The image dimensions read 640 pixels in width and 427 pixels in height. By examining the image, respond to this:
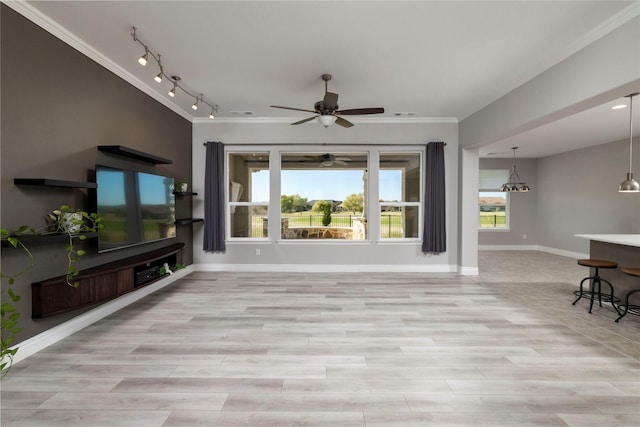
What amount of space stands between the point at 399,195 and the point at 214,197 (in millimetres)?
3540

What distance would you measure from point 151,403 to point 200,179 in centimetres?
413

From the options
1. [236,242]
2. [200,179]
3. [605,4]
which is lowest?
[236,242]

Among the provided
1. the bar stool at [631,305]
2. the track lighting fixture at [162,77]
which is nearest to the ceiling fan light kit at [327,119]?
the track lighting fixture at [162,77]

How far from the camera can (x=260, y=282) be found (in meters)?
4.60

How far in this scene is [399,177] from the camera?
5488 millimetres

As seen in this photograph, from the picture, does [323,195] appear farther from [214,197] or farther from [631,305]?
[631,305]

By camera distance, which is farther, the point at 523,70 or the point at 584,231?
the point at 584,231

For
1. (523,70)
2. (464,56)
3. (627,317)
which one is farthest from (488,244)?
(464,56)

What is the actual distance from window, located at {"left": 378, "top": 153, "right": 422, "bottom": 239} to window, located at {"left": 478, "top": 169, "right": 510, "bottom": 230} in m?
4.03

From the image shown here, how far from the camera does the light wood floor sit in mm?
1750

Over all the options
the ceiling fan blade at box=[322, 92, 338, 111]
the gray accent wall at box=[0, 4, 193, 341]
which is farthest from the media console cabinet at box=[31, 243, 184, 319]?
the ceiling fan blade at box=[322, 92, 338, 111]

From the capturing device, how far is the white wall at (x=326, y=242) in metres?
5.25

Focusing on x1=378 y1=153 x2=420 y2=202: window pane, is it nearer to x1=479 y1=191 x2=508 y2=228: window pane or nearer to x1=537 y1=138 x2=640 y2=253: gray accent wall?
x1=479 y1=191 x2=508 y2=228: window pane

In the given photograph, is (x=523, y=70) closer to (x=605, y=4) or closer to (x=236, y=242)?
(x=605, y=4)
